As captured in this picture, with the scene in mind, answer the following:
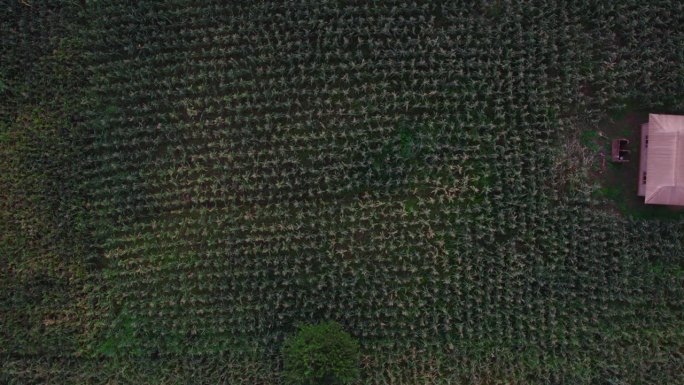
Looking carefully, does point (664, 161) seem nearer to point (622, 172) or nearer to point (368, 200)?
point (622, 172)

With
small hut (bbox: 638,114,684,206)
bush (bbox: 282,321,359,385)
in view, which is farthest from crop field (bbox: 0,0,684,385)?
bush (bbox: 282,321,359,385)

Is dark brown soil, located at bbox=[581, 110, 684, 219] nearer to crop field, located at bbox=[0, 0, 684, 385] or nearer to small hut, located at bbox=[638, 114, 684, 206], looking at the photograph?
crop field, located at bbox=[0, 0, 684, 385]

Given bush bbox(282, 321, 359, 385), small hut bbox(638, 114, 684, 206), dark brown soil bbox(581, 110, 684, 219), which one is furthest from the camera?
→ dark brown soil bbox(581, 110, 684, 219)

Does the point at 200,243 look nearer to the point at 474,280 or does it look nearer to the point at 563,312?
the point at 474,280

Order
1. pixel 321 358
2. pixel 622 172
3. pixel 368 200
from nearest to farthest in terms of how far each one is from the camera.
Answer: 1. pixel 321 358
2. pixel 368 200
3. pixel 622 172

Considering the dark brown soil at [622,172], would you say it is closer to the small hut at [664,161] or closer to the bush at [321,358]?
the small hut at [664,161]

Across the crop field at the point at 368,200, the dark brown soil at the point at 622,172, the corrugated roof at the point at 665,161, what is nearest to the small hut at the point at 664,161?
the corrugated roof at the point at 665,161

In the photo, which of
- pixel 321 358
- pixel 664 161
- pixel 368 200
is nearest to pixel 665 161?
pixel 664 161
